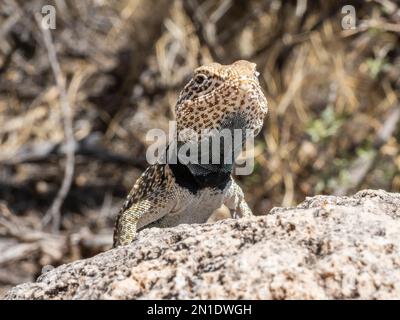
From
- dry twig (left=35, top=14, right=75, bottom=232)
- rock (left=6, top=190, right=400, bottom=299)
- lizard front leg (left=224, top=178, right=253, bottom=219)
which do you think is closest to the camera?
rock (left=6, top=190, right=400, bottom=299)

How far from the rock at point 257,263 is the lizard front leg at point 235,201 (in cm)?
120

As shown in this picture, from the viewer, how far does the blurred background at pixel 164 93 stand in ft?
21.6

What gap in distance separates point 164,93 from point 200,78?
13.1ft

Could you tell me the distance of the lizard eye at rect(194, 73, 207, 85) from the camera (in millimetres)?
3287

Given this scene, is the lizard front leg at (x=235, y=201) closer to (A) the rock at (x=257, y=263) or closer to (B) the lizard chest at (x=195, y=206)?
(B) the lizard chest at (x=195, y=206)

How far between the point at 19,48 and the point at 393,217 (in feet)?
18.9

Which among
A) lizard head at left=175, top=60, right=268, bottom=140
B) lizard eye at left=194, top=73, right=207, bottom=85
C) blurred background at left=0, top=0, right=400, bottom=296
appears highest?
blurred background at left=0, top=0, right=400, bottom=296

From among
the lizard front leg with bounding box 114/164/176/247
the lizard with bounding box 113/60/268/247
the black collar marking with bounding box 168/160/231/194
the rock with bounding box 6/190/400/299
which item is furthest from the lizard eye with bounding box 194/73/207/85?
the rock with bounding box 6/190/400/299

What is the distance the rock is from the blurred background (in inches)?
156

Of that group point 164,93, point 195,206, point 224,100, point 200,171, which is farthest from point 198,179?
point 164,93

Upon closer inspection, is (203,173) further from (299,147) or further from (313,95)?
(313,95)

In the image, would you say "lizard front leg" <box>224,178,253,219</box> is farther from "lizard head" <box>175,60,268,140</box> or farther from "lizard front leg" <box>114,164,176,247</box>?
"lizard head" <box>175,60,268,140</box>

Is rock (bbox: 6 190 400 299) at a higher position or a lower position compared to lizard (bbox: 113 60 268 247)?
lower
